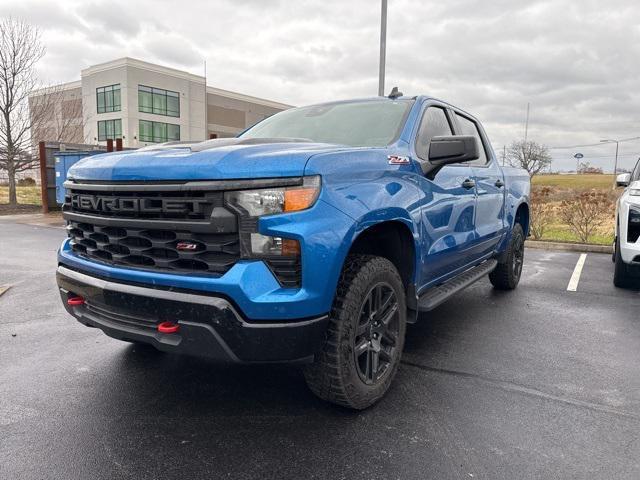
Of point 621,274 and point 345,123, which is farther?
point 621,274

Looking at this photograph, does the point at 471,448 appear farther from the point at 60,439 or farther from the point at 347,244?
the point at 60,439

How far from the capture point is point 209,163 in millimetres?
2342

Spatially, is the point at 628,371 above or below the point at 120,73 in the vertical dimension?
below

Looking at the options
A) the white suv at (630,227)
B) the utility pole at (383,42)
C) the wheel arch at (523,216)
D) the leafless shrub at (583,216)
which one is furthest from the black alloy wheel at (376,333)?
the leafless shrub at (583,216)

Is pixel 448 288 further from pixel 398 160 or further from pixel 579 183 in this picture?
pixel 579 183

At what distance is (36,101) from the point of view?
861 inches

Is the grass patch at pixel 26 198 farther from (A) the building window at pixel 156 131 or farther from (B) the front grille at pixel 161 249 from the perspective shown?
(A) the building window at pixel 156 131

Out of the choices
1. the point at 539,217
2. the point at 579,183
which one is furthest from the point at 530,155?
the point at 539,217

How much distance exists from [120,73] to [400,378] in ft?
155

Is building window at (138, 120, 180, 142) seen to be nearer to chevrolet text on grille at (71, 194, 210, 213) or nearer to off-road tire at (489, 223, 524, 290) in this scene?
off-road tire at (489, 223, 524, 290)

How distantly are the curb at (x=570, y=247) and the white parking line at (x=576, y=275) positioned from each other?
0.70 m

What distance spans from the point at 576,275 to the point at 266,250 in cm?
629

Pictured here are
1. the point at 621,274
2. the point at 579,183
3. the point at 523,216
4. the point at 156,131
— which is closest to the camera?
the point at 621,274

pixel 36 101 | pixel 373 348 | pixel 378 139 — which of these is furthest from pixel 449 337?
pixel 36 101
